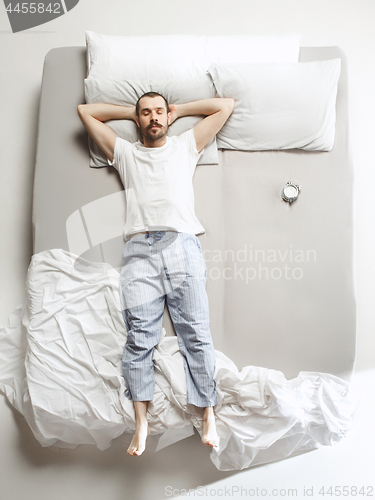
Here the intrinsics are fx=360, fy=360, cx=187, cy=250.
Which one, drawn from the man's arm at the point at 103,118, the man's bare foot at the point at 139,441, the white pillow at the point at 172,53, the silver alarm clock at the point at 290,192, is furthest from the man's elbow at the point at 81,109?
the man's bare foot at the point at 139,441

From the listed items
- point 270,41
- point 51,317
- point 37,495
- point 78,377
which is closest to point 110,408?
point 78,377

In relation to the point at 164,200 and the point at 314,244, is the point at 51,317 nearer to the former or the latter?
the point at 164,200

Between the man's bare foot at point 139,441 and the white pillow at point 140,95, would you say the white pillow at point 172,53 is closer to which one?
the white pillow at point 140,95

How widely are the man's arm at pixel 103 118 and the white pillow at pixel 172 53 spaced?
0.55ft

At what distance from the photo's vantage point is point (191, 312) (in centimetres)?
149

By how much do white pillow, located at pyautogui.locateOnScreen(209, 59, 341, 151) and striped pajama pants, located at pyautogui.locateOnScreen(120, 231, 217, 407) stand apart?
60 cm

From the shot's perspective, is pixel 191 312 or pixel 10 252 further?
pixel 10 252

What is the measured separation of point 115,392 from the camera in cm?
145

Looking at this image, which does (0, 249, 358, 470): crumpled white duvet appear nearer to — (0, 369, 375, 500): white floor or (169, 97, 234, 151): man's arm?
(0, 369, 375, 500): white floor

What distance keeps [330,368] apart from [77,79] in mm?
1823

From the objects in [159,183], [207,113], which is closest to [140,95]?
[207,113]

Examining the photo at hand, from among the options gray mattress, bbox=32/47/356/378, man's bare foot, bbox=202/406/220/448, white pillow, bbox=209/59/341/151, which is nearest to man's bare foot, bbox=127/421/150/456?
man's bare foot, bbox=202/406/220/448

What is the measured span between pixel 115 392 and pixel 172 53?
1.58 meters

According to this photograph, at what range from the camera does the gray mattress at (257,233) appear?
1.57 m
